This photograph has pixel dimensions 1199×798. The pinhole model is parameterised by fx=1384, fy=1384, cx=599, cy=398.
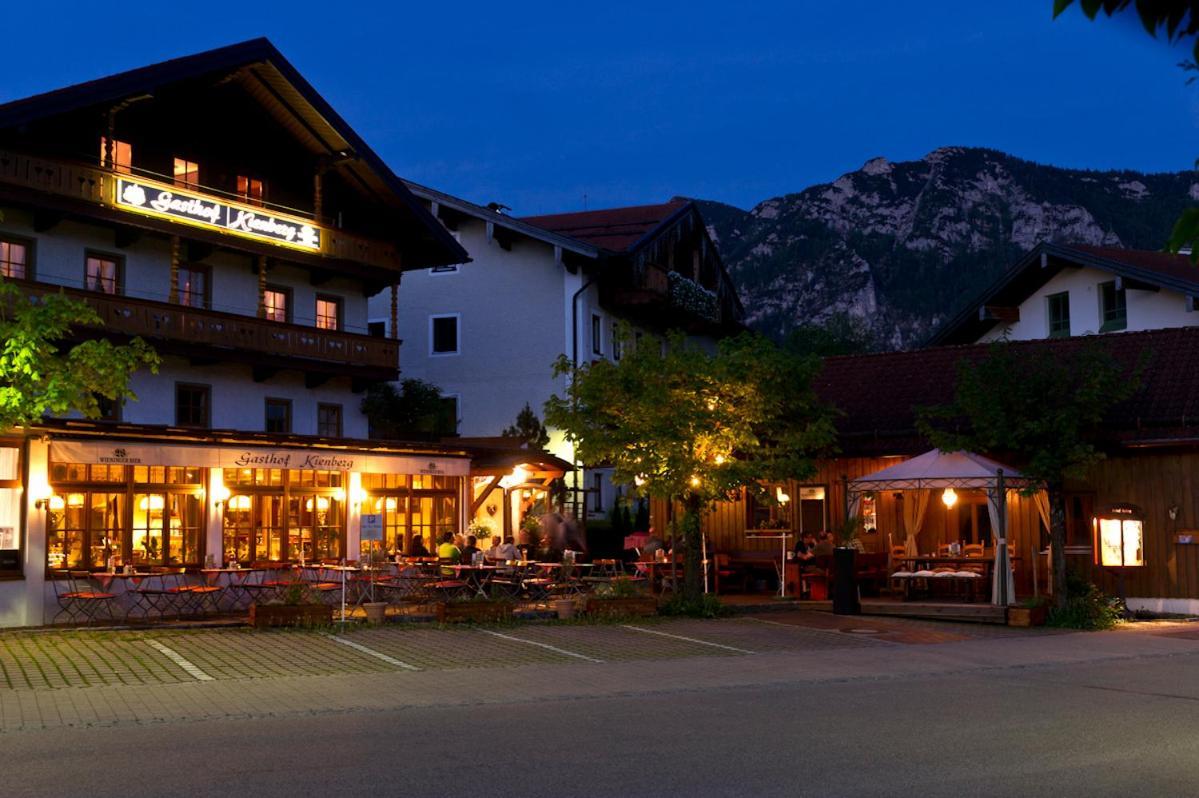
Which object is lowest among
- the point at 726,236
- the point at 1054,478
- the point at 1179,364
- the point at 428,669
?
the point at 428,669

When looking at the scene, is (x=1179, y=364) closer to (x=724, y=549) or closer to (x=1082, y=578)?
(x=1082, y=578)

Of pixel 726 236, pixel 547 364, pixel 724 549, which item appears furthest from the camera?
pixel 726 236

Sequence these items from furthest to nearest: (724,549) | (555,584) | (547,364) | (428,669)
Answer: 1. (547,364)
2. (724,549)
3. (555,584)
4. (428,669)

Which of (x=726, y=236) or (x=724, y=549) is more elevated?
(x=726, y=236)

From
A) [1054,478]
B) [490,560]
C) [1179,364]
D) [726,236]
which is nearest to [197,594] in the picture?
[490,560]

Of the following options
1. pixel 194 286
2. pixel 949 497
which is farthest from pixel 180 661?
pixel 949 497

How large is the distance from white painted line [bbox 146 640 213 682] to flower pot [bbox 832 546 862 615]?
12.1 m

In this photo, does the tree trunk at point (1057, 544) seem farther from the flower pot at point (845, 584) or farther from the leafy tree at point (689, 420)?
the leafy tree at point (689, 420)

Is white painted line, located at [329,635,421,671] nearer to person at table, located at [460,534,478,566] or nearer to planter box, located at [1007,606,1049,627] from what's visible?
person at table, located at [460,534,478,566]

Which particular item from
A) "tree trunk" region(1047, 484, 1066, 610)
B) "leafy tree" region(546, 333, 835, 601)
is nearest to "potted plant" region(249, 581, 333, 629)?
"leafy tree" region(546, 333, 835, 601)

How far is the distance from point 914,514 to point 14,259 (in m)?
18.5

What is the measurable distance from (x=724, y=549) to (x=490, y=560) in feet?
21.0

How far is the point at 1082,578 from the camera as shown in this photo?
2600 centimetres

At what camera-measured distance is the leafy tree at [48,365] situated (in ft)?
57.6
